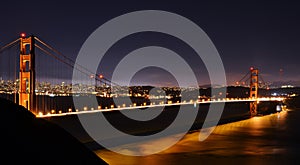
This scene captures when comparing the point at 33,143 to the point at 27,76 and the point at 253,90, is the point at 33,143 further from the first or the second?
the point at 253,90

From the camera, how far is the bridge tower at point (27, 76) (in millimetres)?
20781

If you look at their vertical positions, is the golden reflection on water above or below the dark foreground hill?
below

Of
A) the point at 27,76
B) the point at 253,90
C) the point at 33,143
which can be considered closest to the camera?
the point at 33,143

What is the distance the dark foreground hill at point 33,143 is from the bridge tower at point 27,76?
10.8 m

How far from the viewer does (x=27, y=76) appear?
21.5m

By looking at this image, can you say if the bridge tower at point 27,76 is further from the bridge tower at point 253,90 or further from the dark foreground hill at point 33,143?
the bridge tower at point 253,90

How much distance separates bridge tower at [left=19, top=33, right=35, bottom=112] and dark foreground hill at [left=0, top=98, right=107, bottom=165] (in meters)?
Answer: 10.8

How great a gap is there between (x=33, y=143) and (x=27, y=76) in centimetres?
1377

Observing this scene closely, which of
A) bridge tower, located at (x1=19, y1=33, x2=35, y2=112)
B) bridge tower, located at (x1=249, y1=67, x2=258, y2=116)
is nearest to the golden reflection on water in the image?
bridge tower, located at (x1=19, y1=33, x2=35, y2=112)

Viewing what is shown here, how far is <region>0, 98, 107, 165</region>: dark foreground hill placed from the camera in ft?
25.5

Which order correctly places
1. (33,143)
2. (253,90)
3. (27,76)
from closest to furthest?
(33,143) < (27,76) < (253,90)

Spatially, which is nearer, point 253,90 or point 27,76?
point 27,76

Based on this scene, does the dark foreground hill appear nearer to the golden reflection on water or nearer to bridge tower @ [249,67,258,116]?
the golden reflection on water

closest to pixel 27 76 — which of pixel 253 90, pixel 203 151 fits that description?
pixel 203 151
